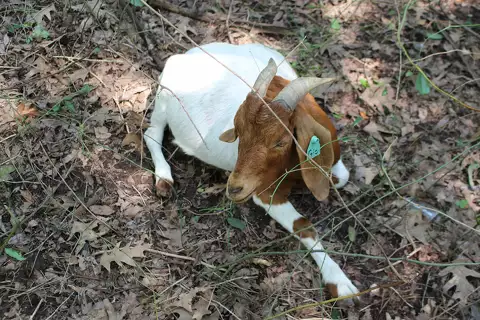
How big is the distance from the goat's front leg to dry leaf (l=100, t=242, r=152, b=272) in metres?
1.12

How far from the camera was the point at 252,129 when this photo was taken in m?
3.15

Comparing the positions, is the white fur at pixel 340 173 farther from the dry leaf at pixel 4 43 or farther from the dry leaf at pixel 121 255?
the dry leaf at pixel 4 43

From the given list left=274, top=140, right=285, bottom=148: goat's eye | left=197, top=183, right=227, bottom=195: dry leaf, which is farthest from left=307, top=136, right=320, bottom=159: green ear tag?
left=197, top=183, right=227, bottom=195: dry leaf

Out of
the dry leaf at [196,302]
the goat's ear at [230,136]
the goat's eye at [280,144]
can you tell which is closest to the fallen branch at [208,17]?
the goat's ear at [230,136]

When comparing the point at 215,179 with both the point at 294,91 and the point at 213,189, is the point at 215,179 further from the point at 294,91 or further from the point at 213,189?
the point at 294,91

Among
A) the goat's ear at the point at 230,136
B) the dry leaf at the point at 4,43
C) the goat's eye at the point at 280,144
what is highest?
the goat's eye at the point at 280,144

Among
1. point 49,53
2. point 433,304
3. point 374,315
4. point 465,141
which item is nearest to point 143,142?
point 49,53

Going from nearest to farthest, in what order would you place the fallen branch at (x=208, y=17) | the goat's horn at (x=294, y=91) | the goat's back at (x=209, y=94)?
the goat's horn at (x=294, y=91)
the goat's back at (x=209, y=94)
the fallen branch at (x=208, y=17)

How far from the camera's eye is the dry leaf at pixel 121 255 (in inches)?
147

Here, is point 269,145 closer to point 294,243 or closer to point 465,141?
point 294,243

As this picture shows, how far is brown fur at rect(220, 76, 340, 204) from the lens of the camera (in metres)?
3.08

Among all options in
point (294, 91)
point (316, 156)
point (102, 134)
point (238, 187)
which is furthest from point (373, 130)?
point (102, 134)

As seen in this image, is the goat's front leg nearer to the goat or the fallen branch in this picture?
the goat

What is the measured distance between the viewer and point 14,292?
11.7ft
